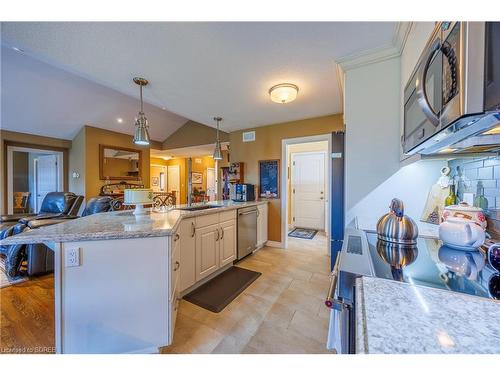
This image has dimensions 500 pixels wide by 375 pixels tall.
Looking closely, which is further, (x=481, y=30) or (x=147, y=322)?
(x=147, y=322)

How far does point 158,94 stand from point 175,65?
0.77 meters

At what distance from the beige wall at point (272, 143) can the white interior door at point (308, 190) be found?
1662mm

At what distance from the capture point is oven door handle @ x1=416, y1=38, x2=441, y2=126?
0.69m

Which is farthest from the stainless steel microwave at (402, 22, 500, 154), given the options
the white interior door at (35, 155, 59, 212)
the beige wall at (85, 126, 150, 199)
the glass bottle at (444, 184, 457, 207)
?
the white interior door at (35, 155, 59, 212)

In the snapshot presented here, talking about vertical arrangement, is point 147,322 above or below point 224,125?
below

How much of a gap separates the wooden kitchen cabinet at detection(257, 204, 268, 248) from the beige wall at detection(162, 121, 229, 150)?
6.86 ft

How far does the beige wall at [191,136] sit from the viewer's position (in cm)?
504

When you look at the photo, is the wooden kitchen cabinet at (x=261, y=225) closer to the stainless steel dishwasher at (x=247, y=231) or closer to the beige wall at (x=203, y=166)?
the stainless steel dishwasher at (x=247, y=231)

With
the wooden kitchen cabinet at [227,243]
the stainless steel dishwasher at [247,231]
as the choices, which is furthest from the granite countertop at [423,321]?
the stainless steel dishwasher at [247,231]

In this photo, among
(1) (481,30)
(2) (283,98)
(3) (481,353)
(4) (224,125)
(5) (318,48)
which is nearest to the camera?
(3) (481,353)
